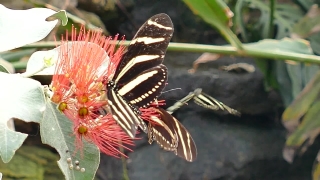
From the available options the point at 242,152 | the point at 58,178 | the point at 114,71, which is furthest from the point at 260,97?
the point at 114,71

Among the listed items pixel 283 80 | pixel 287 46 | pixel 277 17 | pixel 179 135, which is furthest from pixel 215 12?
pixel 277 17

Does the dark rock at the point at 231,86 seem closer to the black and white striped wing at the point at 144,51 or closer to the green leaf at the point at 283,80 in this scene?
the green leaf at the point at 283,80

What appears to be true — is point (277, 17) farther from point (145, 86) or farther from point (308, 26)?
point (145, 86)

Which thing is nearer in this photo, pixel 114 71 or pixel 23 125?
pixel 114 71

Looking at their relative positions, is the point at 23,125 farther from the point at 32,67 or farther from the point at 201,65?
the point at 32,67

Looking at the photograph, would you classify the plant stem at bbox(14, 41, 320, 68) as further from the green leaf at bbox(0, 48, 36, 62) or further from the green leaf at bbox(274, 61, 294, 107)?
the green leaf at bbox(274, 61, 294, 107)

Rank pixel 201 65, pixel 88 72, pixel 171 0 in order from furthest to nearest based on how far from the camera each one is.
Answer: pixel 171 0 → pixel 201 65 → pixel 88 72

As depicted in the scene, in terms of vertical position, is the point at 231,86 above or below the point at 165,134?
below
